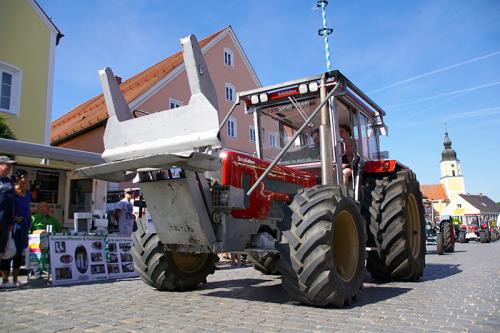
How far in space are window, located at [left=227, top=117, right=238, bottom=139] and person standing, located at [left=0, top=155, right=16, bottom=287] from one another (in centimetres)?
1639

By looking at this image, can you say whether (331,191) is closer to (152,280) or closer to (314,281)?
(314,281)

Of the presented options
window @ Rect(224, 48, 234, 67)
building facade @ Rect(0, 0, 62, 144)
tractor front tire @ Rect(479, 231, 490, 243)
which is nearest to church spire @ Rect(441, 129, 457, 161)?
tractor front tire @ Rect(479, 231, 490, 243)

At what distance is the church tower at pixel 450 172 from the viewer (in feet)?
307

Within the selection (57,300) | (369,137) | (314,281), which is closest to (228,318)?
(314,281)

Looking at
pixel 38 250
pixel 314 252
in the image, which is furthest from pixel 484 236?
pixel 314 252

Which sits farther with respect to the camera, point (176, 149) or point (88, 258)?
point (88, 258)

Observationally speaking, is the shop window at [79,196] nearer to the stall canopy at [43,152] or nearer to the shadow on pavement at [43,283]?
the stall canopy at [43,152]

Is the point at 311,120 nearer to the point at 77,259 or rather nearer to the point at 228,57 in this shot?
the point at 77,259

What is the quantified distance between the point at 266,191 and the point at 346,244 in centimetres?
116

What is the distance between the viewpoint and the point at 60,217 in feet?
42.7

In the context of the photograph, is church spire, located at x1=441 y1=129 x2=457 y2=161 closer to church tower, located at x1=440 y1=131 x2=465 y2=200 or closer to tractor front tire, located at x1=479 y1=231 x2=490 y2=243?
church tower, located at x1=440 y1=131 x2=465 y2=200

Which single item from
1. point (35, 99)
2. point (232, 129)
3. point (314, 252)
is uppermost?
point (232, 129)

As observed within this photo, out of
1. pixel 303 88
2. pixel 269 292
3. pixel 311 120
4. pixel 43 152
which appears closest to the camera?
pixel 269 292

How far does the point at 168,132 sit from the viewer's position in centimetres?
446
